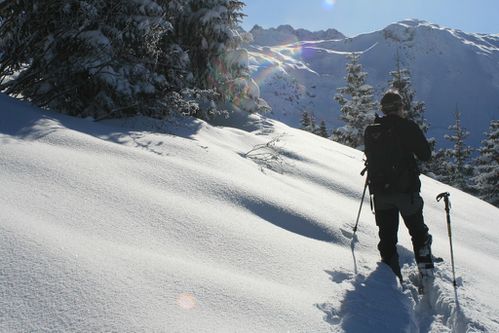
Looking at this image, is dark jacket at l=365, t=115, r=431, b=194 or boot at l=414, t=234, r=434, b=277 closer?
boot at l=414, t=234, r=434, b=277

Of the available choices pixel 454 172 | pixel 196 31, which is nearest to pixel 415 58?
pixel 454 172

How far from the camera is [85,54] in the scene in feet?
24.0

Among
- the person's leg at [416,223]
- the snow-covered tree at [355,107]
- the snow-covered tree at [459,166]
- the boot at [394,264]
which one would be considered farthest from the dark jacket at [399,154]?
the snow-covered tree at [459,166]

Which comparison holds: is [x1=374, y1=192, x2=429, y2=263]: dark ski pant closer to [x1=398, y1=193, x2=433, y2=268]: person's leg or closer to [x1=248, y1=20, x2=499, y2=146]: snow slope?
[x1=398, y1=193, x2=433, y2=268]: person's leg

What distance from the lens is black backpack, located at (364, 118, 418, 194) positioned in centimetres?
404

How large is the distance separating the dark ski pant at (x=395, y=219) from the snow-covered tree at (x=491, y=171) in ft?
81.7

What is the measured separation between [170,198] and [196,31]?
838 cm

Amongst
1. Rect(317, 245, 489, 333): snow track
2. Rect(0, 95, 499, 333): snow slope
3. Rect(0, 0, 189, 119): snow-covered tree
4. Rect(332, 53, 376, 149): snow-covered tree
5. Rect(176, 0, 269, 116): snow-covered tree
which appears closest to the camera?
Rect(0, 95, 499, 333): snow slope

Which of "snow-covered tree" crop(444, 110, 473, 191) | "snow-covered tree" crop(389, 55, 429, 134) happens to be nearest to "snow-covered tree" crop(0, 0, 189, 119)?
"snow-covered tree" crop(389, 55, 429, 134)

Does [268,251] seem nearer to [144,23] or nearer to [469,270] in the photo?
[469,270]

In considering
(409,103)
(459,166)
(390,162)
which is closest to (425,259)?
(390,162)

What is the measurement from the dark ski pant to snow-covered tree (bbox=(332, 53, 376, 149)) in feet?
64.8

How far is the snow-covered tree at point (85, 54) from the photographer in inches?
277

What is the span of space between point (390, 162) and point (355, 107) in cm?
2169
